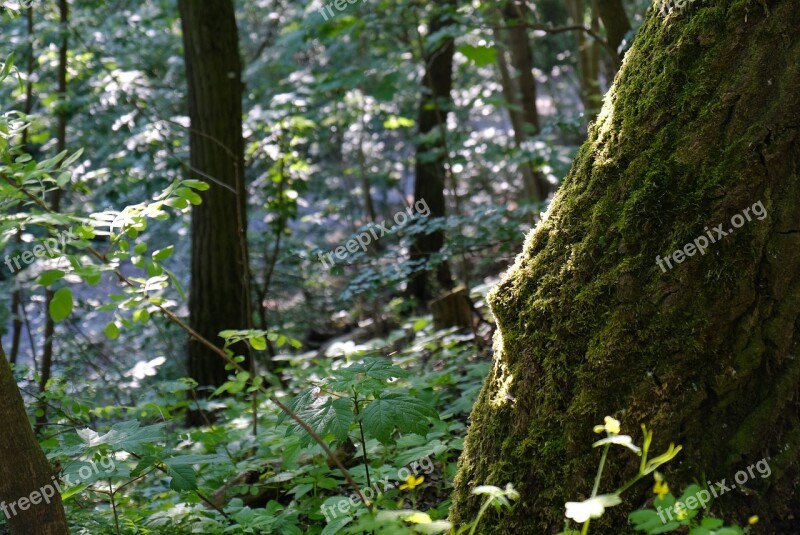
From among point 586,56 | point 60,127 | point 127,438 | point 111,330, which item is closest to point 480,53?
point 60,127

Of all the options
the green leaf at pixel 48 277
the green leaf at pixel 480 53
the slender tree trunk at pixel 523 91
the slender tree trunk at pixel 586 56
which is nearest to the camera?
the green leaf at pixel 48 277

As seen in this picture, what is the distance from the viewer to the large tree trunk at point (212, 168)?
6.15 m

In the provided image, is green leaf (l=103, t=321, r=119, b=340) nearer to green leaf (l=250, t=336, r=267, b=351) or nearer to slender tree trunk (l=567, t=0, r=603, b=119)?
green leaf (l=250, t=336, r=267, b=351)

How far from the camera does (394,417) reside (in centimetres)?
229

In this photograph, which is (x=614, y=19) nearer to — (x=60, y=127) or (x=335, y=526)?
(x=335, y=526)

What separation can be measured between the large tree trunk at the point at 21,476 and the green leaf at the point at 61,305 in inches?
14.1

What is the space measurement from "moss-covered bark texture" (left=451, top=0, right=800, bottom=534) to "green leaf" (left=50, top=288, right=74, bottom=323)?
4.48 feet

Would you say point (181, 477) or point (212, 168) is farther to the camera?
point (212, 168)

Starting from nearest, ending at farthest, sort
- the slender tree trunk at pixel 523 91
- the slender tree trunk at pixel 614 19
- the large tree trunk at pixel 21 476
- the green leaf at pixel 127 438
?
the large tree trunk at pixel 21 476
the green leaf at pixel 127 438
the slender tree trunk at pixel 614 19
the slender tree trunk at pixel 523 91

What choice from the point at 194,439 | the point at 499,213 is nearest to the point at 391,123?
the point at 499,213

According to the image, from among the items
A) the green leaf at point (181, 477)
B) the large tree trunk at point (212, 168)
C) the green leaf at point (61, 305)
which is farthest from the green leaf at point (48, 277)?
the large tree trunk at point (212, 168)

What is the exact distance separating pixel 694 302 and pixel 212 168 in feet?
16.3

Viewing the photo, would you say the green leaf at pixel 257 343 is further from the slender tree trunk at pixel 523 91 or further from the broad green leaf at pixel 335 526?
the slender tree trunk at pixel 523 91

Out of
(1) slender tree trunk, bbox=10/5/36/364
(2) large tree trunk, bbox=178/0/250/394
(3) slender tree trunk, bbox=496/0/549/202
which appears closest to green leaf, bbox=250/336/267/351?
(2) large tree trunk, bbox=178/0/250/394
